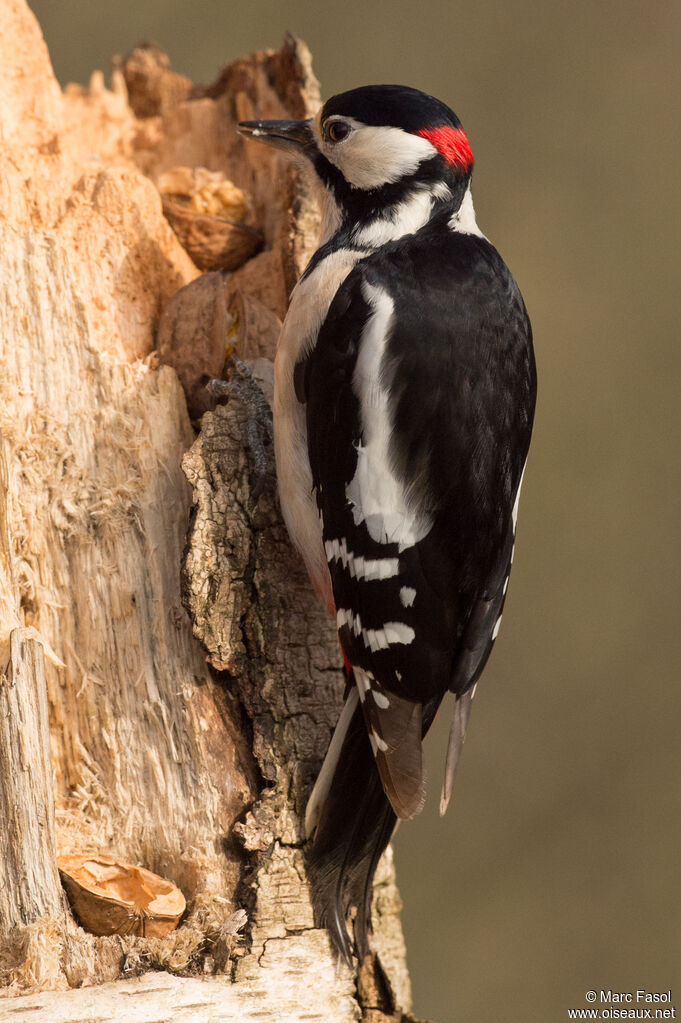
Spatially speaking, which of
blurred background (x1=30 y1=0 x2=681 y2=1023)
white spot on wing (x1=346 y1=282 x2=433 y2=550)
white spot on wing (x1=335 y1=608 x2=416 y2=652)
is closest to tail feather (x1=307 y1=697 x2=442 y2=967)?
white spot on wing (x1=335 y1=608 x2=416 y2=652)

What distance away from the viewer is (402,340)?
4.28 ft

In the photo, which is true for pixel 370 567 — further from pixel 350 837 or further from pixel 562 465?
pixel 562 465

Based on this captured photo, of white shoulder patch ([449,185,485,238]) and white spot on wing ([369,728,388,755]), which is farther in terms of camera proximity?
white shoulder patch ([449,185,485,238])

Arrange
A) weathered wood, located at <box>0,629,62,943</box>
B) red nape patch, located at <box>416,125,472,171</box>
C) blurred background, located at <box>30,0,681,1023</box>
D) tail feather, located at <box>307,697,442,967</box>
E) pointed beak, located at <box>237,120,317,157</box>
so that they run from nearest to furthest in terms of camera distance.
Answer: weathered wood, located at <box>0,629,62,943</box>
tail feather, located at <box>307,697,442,967</box>
red nape patch, located at <box>416,125,472,171</box>
pointed beak, located at <box>237,120,317,157</box>
blurred background, located at <box>30,0,681,1023</box>

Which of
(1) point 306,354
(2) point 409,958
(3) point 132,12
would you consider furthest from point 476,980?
(3) point 132,12

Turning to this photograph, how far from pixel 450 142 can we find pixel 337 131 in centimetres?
18

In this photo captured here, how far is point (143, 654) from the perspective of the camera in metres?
1.38

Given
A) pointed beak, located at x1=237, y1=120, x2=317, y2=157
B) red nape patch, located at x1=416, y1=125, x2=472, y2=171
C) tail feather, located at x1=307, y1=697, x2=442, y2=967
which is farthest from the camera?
pointed beak, located at x1=237, y1=120, x2=317, y2=157

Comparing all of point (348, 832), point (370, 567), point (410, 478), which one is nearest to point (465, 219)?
point (410, 478)

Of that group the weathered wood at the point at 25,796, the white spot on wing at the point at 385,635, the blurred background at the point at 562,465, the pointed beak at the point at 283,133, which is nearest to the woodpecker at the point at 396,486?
the white spot on wing at the point at 385,635

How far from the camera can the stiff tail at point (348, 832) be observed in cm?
132

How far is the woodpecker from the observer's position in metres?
1.30

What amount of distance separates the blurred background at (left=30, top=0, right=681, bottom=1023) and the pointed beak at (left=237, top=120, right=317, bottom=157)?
4.08 feet

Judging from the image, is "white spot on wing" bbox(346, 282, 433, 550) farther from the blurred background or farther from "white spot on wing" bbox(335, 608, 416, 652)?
the blurred background
